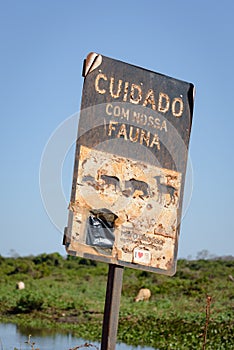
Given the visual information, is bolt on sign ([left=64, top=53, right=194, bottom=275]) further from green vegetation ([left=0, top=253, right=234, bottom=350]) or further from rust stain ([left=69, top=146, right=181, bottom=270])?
green vegetation ([left=0, top=253, right=234, bottom=350])

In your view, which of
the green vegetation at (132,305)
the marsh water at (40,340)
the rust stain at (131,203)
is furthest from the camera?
the green vegetation at (132,305)

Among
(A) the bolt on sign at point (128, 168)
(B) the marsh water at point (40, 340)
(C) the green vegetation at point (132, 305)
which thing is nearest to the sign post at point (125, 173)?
(A) the bolt on sign at point (128, 168)

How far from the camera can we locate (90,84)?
319cm

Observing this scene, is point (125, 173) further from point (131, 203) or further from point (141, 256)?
point (141, 256)

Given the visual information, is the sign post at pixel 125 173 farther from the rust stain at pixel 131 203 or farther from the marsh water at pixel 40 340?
the marsh water at pixel 40 340

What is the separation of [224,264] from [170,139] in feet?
64.9

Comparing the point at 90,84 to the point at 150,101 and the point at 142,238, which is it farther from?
the point at 142,238

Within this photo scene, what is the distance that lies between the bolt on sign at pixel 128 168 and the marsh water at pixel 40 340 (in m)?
4.88

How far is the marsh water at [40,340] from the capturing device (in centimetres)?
849

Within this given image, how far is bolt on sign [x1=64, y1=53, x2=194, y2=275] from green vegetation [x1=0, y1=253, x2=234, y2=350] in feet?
11.2

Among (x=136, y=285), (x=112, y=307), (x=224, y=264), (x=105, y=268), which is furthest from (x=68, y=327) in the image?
(x=224, y=264)

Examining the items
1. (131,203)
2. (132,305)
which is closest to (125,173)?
(131,203)

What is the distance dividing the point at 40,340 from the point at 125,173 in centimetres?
670

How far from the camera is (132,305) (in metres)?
13.6
